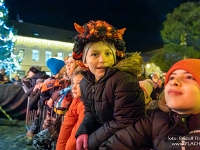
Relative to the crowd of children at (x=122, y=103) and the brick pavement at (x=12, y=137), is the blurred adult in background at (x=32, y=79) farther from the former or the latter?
the crowd of children at (x=122, y=103)

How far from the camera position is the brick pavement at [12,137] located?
5461mm

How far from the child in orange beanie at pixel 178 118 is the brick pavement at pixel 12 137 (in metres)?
4.33

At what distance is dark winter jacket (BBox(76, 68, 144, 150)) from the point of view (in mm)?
1834

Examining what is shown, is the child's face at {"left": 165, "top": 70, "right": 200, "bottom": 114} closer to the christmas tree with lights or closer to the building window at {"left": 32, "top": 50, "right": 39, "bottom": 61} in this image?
the christmas tree with lights

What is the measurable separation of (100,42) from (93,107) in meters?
0.54

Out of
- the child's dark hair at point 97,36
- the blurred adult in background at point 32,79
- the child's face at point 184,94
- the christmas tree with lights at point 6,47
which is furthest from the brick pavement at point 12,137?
the christmas tree with lights at point 6,47

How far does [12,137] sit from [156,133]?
562cm

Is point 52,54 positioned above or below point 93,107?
above

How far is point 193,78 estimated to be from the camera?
1.42m

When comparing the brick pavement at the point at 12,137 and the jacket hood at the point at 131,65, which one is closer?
the jacket hood at the point at 131,65

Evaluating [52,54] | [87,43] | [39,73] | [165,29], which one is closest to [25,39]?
[52,54]

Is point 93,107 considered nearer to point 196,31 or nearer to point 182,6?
point 196,31

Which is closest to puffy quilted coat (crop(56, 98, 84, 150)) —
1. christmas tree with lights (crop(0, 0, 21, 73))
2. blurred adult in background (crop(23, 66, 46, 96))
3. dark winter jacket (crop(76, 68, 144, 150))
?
dark winter jacket (crop(76, 68, 144, 150))

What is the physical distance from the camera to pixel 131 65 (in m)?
2.04
